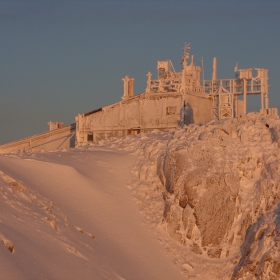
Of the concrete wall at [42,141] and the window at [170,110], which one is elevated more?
the window at [170,110]

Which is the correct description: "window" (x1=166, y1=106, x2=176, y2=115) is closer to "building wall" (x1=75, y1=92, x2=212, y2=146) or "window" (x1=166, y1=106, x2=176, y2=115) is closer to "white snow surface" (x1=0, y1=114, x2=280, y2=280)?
"building wall" (x1=75, y1=92, x2=212, y2=146)

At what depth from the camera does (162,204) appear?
23891 millimetres

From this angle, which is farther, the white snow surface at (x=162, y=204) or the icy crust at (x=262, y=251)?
the icy crust at (x=262, y=251)

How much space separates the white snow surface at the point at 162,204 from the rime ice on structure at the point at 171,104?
11.0 meters

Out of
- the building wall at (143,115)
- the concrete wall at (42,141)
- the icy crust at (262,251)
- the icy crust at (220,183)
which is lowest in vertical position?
the icy crust at (262,251)

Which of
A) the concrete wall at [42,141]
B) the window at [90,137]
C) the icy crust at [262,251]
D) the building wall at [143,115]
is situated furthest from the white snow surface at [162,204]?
the concrete wall at [42,141]

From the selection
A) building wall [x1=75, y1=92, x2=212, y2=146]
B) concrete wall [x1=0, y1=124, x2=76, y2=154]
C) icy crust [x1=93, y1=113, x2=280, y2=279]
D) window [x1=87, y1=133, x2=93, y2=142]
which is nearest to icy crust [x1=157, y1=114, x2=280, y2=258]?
icy crust [x1=93, y1=113, x2=280, y2=279]

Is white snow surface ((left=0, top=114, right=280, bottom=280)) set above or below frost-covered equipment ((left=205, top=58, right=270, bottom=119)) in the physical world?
below

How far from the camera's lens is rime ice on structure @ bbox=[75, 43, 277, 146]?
126 ft

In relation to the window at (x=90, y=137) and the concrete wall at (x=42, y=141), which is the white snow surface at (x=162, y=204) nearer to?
the window at (x=90, y=137)

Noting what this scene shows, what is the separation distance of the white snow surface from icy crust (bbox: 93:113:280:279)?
3cm

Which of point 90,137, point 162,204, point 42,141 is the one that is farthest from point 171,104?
point 162,204

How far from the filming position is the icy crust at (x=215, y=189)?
22312 millimetres

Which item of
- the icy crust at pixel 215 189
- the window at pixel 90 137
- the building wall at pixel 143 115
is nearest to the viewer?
the icy crust at pixel 215 189
